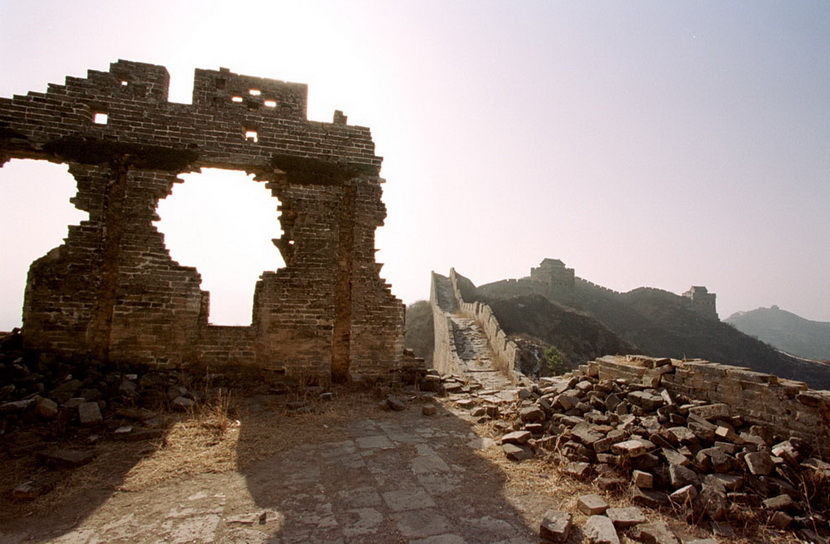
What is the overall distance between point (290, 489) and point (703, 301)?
57.7 metres

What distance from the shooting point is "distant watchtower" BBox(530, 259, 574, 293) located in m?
43.2

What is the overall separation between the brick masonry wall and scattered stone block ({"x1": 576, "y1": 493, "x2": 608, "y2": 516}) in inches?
94.3

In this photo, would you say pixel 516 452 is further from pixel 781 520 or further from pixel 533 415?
pixel 781 520

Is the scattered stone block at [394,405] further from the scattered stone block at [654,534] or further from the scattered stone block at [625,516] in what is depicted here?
the scattered stone block at [654,534]

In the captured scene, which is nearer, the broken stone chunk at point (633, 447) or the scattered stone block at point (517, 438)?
the broken stone chunk at point (633, 447)

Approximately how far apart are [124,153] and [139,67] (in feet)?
5.69

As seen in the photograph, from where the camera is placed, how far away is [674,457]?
14.8 feet

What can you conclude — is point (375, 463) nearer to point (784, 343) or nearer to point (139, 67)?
point (139, 67)

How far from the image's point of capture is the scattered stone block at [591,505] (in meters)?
3.89

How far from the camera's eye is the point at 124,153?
789 cm

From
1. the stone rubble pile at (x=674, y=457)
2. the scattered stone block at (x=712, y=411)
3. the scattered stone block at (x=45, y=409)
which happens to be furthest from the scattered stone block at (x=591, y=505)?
the scattered stone block at (x=45, y=409)

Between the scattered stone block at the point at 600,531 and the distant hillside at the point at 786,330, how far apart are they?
109 m

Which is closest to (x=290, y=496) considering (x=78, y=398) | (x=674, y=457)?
(x=674, y=457)

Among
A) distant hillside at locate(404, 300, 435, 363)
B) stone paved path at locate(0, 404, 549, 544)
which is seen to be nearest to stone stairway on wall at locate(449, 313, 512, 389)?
distant hillside at locate(404, 300, 435, 363)
